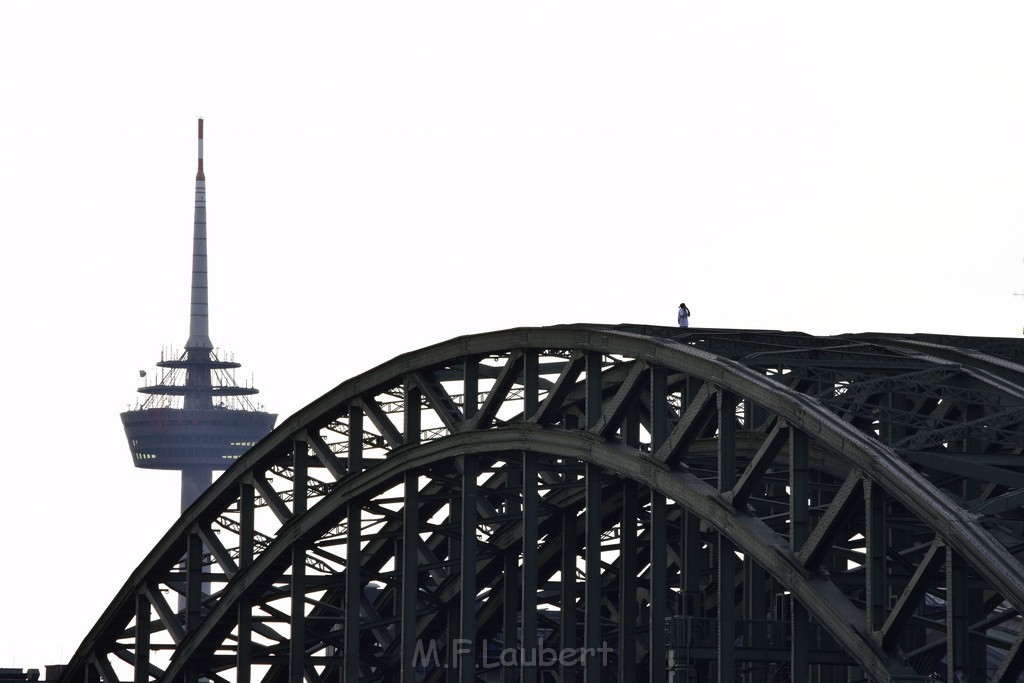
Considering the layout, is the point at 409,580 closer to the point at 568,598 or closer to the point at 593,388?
the point at 568,598


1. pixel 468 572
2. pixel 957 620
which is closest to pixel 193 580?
pixel 468 572

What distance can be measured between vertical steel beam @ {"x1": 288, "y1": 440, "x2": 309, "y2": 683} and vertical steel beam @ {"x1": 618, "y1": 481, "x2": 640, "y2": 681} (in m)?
12.1

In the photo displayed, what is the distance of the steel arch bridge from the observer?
33812 mm

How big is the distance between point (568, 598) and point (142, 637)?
20.6 m

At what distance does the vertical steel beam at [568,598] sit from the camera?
44.2 metres

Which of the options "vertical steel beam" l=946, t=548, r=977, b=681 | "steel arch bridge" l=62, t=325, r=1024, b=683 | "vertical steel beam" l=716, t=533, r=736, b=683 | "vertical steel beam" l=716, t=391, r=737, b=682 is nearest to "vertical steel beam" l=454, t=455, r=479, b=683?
"steel arch bridge" l=62, t=325, r=1024, b=683

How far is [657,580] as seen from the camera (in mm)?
38625

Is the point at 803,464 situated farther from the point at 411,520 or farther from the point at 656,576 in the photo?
the point at 411,520

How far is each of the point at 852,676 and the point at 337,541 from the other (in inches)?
515

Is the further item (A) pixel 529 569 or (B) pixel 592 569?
(A) pixel 529 569

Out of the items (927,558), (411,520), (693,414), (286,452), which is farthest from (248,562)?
(927,558)

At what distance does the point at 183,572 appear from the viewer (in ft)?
199

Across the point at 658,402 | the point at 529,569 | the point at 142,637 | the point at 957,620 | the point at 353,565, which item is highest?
the point at 658,402

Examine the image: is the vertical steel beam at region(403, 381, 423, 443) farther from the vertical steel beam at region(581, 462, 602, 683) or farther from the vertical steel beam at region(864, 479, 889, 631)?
the vertical steel beam at region(864, 479, 889, 631)
